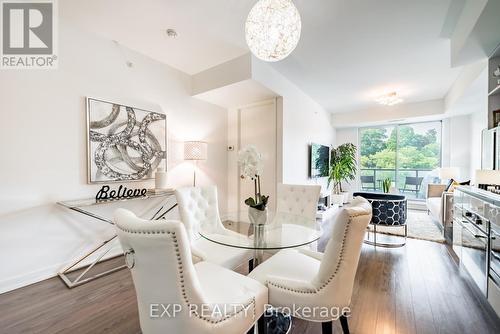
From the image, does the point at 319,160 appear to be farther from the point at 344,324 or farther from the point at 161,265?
the point at 161,265

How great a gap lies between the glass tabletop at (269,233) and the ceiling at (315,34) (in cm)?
212

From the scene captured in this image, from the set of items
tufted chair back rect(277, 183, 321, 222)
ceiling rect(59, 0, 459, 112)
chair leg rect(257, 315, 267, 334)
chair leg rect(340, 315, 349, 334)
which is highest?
ceiling rect(59, 0, 459, 112)

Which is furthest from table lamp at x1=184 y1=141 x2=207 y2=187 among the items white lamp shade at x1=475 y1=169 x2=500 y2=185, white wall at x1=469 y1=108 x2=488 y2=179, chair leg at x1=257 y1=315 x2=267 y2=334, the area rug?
white wall at x1=469 y1=108 x2=488 y2=179

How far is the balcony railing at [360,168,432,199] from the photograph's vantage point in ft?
18.6

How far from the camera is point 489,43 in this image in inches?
81.7

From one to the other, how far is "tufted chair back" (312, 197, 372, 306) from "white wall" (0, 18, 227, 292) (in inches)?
105

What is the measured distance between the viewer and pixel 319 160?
4953 millimetres

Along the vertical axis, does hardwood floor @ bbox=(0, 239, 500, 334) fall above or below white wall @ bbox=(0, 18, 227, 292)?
below

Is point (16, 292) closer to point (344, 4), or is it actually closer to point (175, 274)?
point (175, 274)

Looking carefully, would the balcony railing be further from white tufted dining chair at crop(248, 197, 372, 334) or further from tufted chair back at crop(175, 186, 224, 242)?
white tufted dining chair at crop(248, 197, 372, 334)

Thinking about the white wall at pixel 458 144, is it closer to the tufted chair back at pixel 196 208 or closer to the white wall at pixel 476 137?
the white wall at pixel 476 137

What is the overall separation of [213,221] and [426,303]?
207 cm

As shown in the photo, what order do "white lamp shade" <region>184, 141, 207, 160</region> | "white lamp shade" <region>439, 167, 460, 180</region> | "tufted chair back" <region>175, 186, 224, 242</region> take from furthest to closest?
"white lamp shade" <region>439, 167, 460, 180</region>
"white lamp shade" <region>184, 141, 207, 160</region>
"tufted chair back" <region>175, 186, 224, 242</region>

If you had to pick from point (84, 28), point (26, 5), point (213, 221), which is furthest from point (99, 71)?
point (213, 221)
